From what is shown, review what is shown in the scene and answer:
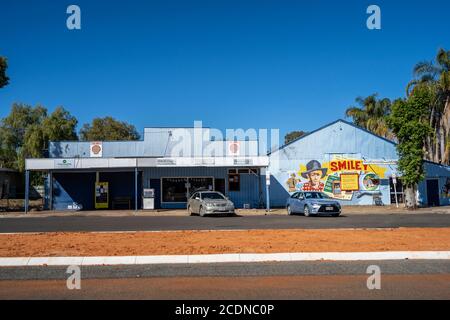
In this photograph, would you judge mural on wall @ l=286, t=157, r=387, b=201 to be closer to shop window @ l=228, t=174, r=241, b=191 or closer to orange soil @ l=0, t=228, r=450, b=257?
shop window @ l=228, t=174, r=241, b=191

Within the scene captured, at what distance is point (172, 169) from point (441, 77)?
2519 cm

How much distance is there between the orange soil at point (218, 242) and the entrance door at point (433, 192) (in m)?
20.9

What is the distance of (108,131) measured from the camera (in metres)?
65.3

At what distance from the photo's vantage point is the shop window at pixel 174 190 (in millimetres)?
31953

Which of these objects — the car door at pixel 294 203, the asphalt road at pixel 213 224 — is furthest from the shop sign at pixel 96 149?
the car door at pixel 294 203

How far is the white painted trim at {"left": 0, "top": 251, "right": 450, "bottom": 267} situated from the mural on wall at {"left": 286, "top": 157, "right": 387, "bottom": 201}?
23109 millimetres

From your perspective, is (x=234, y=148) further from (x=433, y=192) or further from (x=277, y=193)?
(x=433, y=192)

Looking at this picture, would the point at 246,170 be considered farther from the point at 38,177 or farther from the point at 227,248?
the point at 38,177

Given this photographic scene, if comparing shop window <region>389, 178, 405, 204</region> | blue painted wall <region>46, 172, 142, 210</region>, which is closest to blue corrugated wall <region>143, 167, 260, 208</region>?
blue painted wall <region>46, 172, 142, 210</region>

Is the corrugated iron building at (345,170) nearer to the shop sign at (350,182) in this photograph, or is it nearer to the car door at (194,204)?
the shop sign at (350,182)

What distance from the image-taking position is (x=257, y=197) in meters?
32.2

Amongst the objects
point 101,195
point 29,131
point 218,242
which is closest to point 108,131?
point 29,131

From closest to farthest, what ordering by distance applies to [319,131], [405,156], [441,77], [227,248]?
[227,248], [405,156], [319,131], [441,77]

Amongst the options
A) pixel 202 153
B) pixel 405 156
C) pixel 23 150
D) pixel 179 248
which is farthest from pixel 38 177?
pixel 179 248
